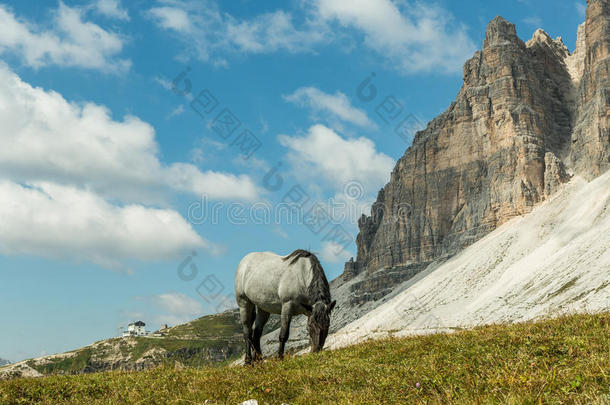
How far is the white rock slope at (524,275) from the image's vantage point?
8375 centimetres

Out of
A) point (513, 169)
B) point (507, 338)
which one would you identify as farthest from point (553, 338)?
point (513, 169)

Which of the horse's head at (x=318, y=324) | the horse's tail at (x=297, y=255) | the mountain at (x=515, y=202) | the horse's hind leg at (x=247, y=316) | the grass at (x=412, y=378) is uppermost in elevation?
the mountain at (x=515, y=202)

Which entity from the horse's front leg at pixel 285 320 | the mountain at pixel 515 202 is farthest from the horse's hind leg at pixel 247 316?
the mountain at pixel 515 202

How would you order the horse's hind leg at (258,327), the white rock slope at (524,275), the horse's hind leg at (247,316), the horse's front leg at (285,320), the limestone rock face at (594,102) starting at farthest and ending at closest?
the limestone rock face at (594,102) → the white rock slope at (524,275) → the horse's hind leg at (247,316) → the horse's hind leg at (258,327) → the horse's front leg at (285,320)

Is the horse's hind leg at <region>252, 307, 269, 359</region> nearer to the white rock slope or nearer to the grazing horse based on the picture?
the grazing horse

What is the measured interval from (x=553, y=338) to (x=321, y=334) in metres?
6.67

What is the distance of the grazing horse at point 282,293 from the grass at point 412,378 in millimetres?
2096

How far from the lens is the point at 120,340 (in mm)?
191125

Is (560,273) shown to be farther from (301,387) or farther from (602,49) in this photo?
(602,49)

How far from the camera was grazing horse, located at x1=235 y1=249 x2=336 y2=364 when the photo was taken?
14.6m

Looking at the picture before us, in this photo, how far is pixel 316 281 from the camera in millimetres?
15109

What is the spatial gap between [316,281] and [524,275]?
107 metres

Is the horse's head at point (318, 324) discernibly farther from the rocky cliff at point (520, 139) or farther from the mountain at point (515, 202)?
the rocky cliff at point (520, 139)

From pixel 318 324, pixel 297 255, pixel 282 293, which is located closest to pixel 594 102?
pixel 297 255
